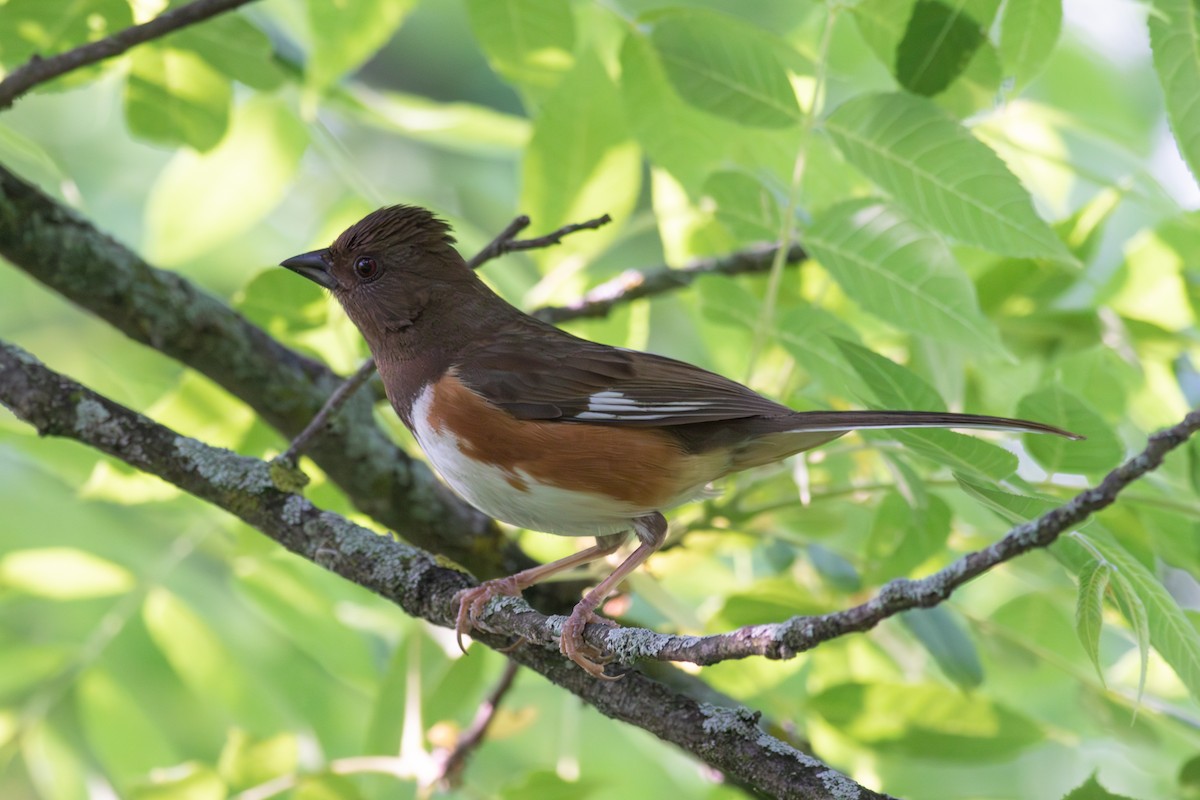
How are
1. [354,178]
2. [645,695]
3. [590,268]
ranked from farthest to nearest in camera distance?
1. [590,268]
2. [354,178]
3. [645,695]

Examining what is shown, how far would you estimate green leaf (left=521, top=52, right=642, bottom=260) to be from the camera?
12.6 feet

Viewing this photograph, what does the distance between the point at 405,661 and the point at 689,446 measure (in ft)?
→ 3.88

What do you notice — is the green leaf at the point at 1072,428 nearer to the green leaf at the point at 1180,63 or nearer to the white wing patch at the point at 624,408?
the green leaf at the point at 1180,63

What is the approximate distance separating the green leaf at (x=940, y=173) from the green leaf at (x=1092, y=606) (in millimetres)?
1055

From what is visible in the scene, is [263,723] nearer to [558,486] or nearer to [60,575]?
[60,575]

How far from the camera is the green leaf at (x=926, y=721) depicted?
11.3ft

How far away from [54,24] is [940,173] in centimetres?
272

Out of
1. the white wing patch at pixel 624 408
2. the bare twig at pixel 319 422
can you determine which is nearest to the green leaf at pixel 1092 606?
the white wing patch at pixel 624 408

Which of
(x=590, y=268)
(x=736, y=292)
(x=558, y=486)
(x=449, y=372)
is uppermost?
(x=590, y=268)

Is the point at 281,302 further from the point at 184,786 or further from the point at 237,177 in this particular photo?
the point at 184,786

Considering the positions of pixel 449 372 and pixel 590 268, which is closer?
pixel 449 372

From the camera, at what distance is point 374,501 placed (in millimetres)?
3676

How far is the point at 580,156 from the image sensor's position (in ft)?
12.9

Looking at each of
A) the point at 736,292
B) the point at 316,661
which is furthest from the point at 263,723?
the point at 736,292
